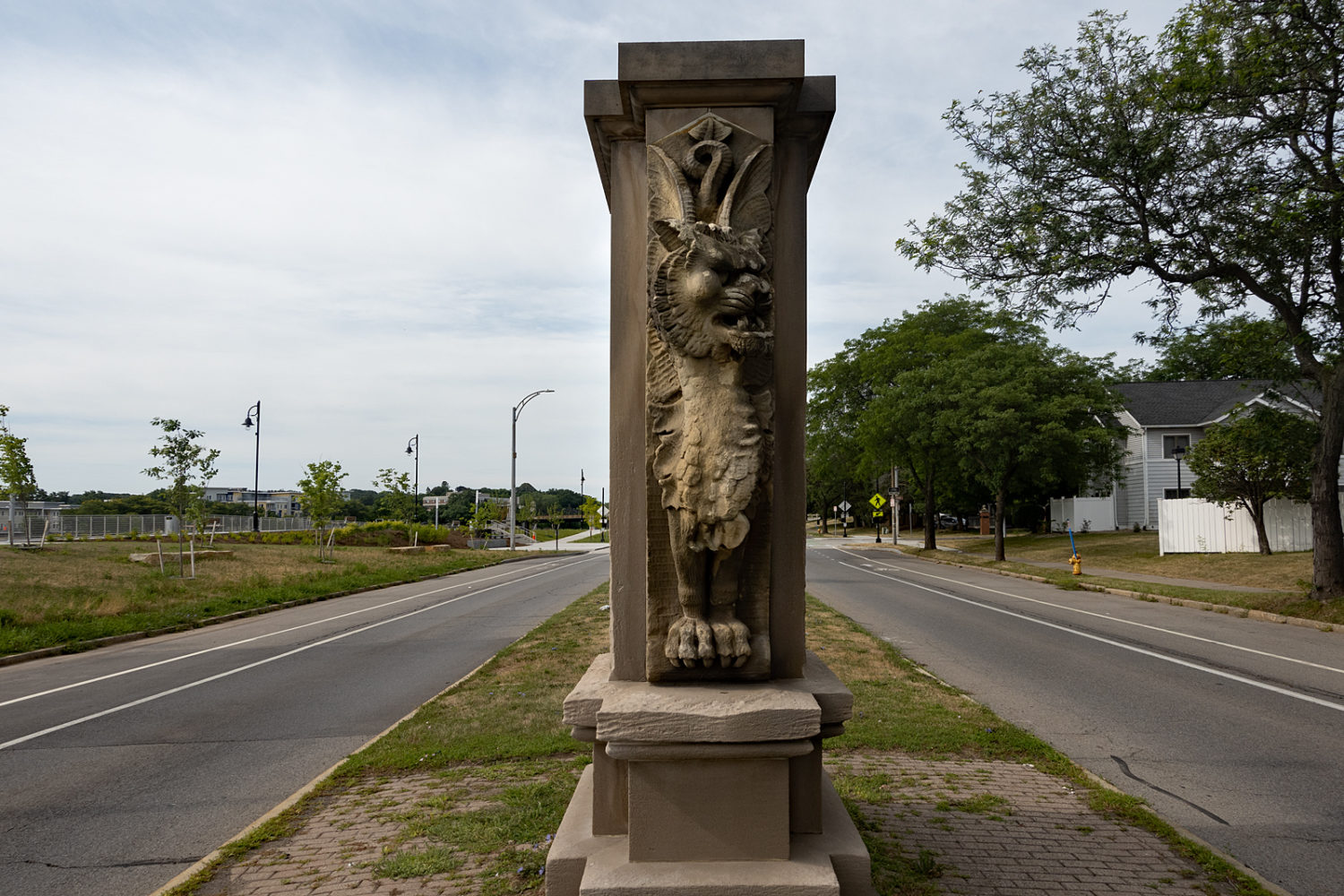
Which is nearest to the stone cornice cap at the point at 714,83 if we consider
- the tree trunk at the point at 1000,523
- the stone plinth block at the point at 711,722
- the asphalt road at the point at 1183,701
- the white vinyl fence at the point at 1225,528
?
the stone plinth block at the point at 711,722

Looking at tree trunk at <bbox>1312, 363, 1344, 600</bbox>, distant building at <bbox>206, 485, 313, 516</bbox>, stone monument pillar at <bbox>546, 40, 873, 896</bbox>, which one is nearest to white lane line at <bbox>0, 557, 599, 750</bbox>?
stone monument pillar at <bbox>546, 40, 873, 896</bbox>

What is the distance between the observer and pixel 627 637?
3523mm

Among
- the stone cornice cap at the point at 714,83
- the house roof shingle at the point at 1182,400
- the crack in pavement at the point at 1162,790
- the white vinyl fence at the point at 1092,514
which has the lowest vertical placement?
the crack in pavement at the point at 1162,790

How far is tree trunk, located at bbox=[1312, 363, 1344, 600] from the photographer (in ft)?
46.4

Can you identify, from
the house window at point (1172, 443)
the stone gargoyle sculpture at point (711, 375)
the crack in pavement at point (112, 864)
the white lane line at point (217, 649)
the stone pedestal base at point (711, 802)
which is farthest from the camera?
the house window at point (1172, 443)

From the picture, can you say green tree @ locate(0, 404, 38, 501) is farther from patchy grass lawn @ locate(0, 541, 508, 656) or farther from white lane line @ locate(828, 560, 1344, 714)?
white lane line @ locate(828, 560, 1344, 714)

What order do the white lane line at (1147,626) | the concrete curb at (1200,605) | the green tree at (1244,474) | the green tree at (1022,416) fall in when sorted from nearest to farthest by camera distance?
the white lane line at (1147,626), the concrete curb at (1200,605), the green tree at (1244,474), the green tree at (1022,416)

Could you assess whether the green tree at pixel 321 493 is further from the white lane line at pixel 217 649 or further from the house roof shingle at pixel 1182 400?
the house roof shingle at pixel 1182 400

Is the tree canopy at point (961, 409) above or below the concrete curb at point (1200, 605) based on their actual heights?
above

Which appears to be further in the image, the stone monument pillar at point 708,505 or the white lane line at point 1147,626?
the white lane line at point 1147,626

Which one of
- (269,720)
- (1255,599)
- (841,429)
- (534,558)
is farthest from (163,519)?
(1255,599)

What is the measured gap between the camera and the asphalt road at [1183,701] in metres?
4.86

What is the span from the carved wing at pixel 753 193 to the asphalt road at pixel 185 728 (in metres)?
4.32

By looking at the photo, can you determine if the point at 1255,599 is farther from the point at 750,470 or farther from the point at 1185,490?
the point at 1185,490
